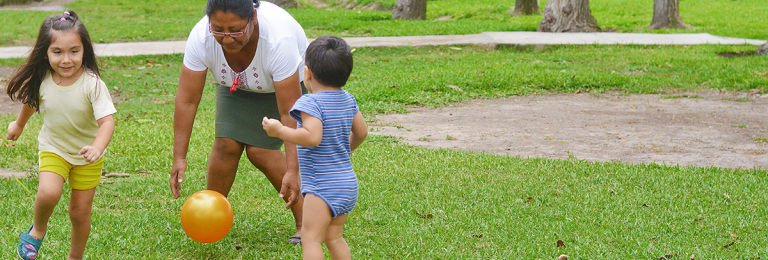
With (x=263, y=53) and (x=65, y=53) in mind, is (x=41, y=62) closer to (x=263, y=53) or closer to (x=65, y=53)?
(x=65, y=53)

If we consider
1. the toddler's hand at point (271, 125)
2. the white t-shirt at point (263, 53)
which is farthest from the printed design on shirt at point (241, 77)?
the toddler's hand at point (271, 125)

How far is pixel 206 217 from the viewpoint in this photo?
3.31m

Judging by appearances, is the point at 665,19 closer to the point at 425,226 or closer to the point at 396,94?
the point at 396,94

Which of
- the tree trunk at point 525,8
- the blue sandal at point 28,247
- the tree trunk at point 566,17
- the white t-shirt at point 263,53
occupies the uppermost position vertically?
the white t-shirt at point 263,53

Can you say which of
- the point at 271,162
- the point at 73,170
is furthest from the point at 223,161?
the point at 73,170

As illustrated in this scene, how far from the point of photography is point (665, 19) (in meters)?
16.7

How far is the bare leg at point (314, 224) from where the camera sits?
120 inches

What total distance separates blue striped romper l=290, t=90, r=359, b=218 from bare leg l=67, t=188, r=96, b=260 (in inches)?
47.5

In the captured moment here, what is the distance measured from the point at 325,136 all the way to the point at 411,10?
16602 millimetres

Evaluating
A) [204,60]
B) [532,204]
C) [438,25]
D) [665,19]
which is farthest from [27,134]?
[665,19]

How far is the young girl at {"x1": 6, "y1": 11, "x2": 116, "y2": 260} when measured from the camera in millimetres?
3246

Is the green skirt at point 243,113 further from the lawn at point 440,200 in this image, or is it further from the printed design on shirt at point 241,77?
the lawn at point 440,200

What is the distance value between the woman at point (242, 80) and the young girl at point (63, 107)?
1.40ft

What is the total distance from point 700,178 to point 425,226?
2448 mm
